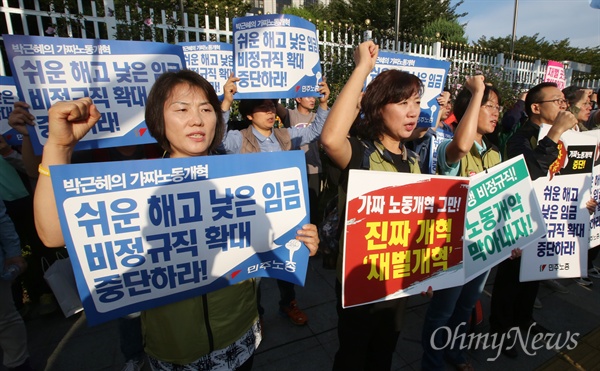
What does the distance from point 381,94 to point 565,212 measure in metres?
2.09

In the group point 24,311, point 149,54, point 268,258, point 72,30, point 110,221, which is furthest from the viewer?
point 72,30

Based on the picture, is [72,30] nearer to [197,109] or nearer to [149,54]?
[149,54]

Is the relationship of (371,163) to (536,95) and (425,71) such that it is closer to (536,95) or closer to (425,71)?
(536,95)

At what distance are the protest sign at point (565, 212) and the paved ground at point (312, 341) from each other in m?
0.66

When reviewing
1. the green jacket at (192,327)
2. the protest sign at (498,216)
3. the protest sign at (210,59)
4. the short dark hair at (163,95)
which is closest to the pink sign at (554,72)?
the protest sign at (498,216)

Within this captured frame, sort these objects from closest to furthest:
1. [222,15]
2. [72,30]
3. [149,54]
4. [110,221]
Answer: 1. [110,221]
2. [149,54]
3. [72,30]
4. [222,15]

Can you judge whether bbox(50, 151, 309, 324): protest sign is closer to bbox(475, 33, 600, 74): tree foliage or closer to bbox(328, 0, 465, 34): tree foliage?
bbox(328, 0, 465, 34): tree foliage

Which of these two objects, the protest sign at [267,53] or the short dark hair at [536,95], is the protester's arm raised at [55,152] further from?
the short dark hair at [536,95]

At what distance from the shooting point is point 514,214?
7.38 ft

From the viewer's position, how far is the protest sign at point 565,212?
2705 mm

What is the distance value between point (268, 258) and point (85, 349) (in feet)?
7.37

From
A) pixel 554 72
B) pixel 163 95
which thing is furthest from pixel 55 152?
pixel 554 72

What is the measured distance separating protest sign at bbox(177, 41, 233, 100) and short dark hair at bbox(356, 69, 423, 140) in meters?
2.19

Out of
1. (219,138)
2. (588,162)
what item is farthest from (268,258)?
(588,162)
